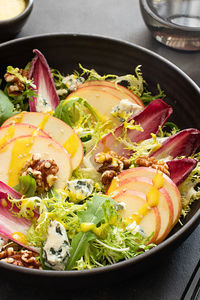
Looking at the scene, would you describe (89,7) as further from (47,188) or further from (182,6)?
(47,188)

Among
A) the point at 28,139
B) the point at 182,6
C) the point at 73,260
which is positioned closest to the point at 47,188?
the point at 28,139

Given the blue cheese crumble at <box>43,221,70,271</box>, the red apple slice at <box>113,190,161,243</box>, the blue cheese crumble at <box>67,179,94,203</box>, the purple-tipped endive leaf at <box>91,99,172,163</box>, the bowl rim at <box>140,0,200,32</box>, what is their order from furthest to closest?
the bowl rim at <box>140,0,200,32</box>, the purple-tipped endive leaf at <box>91,99,172,163</box>, the blue cheese crumble at <box>67,179,94,203</box>, the red apple slice at <box>113,190,161,243</box>, the blue cheese crumble at <box>43,221,70,271</box>

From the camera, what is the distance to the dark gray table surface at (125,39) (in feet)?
8.17

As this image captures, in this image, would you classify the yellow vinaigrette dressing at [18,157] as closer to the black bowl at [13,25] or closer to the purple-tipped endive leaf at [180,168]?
the purple-tipped endive leaf at [180,168]

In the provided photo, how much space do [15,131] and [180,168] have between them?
105 centimetres

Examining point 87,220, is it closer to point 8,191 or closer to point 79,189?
point 79,189

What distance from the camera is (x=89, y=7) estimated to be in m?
4.47

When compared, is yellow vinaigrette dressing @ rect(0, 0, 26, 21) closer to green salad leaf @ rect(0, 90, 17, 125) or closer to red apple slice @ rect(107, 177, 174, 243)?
green salad leaf @ rect(0, 90, 17, 125)

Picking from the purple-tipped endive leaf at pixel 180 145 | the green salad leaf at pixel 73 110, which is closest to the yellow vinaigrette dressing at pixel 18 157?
the green salad leaf at pixel 73 110

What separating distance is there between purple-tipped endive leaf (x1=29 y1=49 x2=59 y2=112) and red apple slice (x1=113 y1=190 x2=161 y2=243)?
36.6 inches

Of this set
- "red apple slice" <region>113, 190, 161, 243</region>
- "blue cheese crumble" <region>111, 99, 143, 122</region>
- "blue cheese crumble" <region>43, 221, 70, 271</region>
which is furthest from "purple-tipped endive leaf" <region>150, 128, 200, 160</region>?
"blue cheese crumble" <region>43, 221, 70, 271</region>

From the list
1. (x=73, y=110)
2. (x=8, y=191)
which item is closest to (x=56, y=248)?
(x=8, y=191)

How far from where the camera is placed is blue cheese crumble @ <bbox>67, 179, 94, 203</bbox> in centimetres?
256

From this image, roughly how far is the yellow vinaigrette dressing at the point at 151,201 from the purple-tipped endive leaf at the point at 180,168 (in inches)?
6.2
